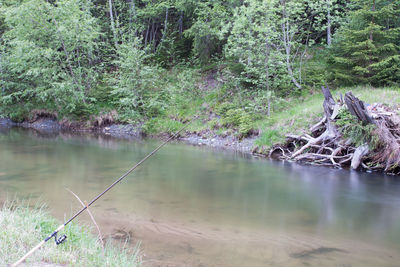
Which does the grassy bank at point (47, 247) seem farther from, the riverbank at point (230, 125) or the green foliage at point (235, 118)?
the green foliage at point (235, 118)

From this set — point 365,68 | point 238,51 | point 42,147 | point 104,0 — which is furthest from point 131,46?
point 365,68

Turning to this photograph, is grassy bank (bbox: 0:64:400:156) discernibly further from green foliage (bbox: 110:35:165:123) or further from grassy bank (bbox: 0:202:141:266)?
grassy bank (bbox: 0:202:141:266)

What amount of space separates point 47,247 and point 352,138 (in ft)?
30.9

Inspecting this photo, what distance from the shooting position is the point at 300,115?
13.6m

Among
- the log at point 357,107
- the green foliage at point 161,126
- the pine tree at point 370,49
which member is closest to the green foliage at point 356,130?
the log at point 357,107

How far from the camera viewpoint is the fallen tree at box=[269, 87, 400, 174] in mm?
10219

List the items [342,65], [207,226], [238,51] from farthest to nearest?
1. [238,51]
2. [342,65]
3. [207,226]

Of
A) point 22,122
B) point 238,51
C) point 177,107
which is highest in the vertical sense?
point 238,51

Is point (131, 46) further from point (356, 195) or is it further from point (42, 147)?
point (356, 195)

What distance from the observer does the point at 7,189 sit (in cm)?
823

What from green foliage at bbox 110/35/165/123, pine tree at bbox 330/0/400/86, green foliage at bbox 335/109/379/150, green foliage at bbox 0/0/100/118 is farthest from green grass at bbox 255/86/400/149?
green foliage at bbox 0/0/100/118

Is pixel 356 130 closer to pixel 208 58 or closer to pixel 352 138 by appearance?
pixel 352 138

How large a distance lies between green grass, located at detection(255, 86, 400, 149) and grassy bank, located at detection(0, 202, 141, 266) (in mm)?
9414

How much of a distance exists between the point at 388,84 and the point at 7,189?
13300mm
